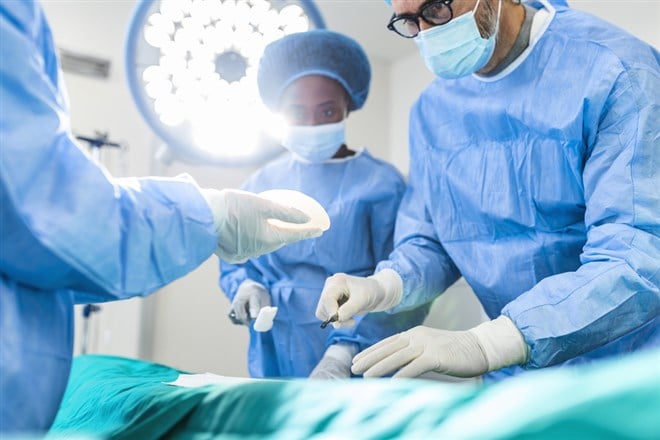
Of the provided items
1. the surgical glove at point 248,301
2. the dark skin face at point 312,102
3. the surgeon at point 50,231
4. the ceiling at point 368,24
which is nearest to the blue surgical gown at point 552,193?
the dark skin face at point 312,102

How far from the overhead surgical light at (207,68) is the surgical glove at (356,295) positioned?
2.06 ft

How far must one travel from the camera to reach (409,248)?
1608 mm

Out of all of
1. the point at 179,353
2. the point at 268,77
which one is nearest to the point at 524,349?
the point at 268,77

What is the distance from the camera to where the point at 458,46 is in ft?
4.68

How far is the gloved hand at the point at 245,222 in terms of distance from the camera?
98 cm

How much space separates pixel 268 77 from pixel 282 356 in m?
0.81

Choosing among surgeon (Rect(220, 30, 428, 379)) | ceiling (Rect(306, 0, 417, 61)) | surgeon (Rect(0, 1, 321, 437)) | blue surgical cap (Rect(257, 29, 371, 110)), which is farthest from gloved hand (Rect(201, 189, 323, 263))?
ceiling (Rect(306, 0, 417, 61))

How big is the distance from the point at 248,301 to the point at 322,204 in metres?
0.35

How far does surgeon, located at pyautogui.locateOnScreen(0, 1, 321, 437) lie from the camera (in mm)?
717

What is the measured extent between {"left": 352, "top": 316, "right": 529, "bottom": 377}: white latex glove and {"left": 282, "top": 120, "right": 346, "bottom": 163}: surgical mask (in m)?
0.84

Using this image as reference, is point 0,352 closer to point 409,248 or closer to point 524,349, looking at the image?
point 524,349

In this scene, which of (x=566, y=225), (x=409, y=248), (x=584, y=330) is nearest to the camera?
(x=584, y=330)

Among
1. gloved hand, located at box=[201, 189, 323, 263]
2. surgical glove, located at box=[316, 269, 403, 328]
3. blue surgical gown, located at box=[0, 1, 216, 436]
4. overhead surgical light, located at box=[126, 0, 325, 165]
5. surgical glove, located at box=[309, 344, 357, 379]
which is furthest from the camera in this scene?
→ overhead surgical light, located at box=[126, 0, 325, 165]

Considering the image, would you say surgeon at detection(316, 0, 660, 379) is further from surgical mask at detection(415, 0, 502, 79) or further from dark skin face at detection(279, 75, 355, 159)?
dark skin face at detection(279, 75, 355, 159)
